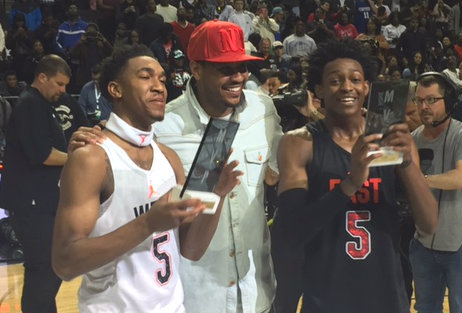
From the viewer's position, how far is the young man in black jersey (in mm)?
2492

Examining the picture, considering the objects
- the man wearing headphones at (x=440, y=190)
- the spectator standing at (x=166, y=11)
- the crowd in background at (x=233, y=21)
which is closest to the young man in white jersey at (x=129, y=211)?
the man wearing headphones at (x=440, y=190)

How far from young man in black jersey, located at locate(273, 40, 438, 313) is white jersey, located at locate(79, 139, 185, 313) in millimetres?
485

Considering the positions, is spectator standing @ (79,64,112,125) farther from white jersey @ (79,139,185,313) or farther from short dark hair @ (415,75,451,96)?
white jersey @ (79,139,185,313)

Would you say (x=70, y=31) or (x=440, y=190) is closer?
(x=440, y=190)

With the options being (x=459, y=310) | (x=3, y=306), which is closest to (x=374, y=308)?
(x=459, y=310)

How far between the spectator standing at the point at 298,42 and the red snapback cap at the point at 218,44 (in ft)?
34.0

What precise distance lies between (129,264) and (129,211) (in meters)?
0.17

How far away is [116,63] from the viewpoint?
7.96 feet

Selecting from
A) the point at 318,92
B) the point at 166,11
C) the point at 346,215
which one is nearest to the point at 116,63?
the point at 318,92

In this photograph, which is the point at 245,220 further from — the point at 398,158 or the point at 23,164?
the point at 23,164

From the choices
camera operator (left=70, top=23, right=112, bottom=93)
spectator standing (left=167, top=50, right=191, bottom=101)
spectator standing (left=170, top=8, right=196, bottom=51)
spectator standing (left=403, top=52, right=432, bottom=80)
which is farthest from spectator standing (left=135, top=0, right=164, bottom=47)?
spectator standing (left=403, top=52, right=432, bottom=80)

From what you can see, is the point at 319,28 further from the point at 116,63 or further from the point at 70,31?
the point at 116,63

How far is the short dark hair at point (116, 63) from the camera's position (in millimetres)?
2410

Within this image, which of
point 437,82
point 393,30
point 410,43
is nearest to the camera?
point 437,82
